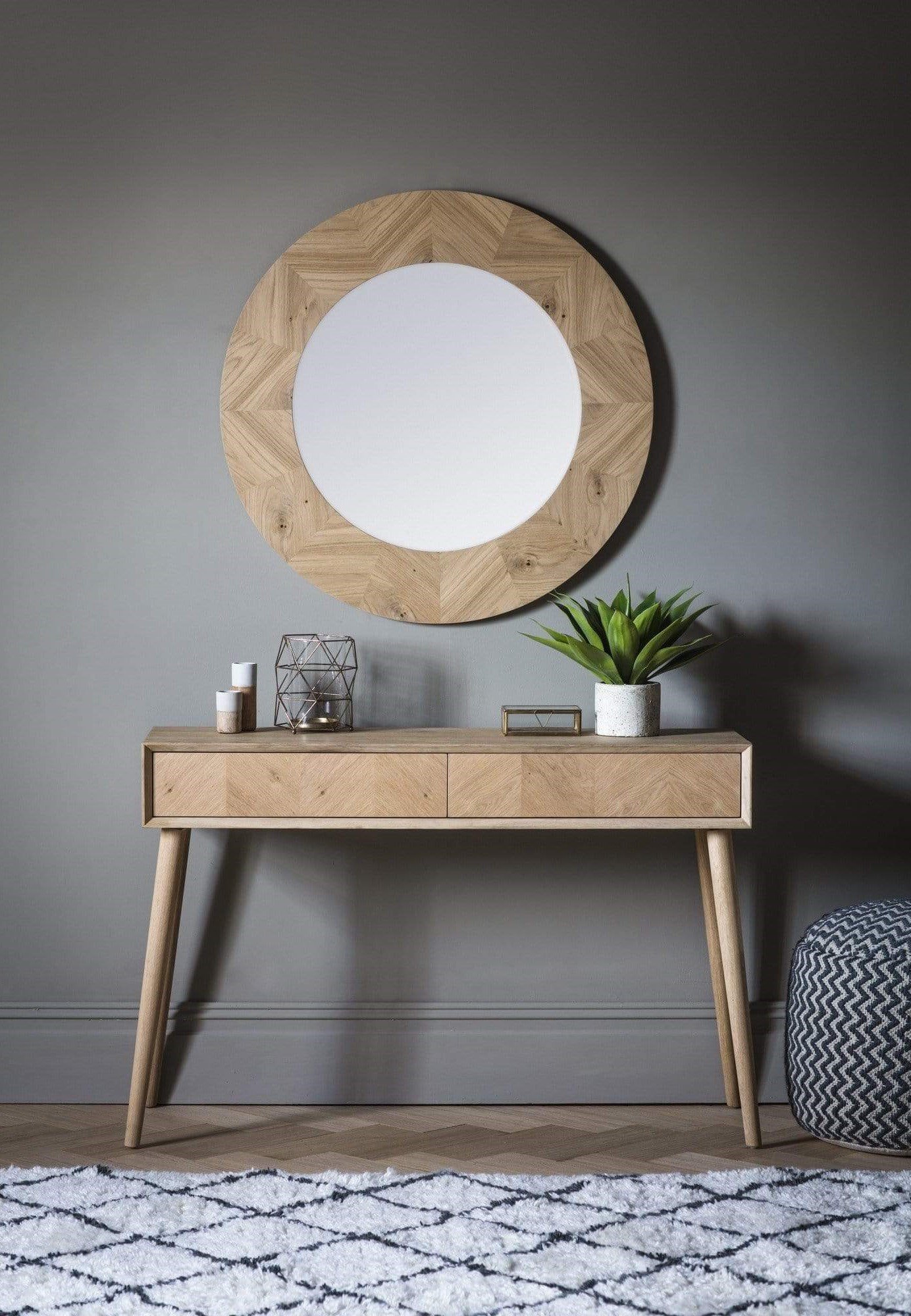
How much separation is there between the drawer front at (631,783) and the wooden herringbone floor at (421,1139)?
65 cm

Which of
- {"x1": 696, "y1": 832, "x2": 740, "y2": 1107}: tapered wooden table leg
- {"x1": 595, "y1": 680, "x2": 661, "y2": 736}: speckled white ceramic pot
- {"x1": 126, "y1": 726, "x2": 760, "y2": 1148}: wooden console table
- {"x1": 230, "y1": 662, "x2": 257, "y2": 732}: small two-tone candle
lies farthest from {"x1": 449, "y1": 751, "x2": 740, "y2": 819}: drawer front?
{"x1": 230, "y1": 662, "x2": 257, "y2": 732}: small two-tone candle

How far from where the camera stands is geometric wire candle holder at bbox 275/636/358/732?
8.25 ft

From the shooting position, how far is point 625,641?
2.34 meters

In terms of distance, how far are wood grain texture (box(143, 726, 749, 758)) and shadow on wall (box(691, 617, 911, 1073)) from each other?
320 mm

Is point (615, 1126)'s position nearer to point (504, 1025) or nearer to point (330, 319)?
point (504, 1025)

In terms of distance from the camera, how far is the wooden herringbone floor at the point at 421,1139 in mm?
2191

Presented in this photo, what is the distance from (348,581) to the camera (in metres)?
2.57

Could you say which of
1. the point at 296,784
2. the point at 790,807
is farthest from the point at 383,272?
the point at 790,807

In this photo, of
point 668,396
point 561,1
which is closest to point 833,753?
point 668,396

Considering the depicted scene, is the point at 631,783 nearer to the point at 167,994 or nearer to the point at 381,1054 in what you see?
the point at 381,1054

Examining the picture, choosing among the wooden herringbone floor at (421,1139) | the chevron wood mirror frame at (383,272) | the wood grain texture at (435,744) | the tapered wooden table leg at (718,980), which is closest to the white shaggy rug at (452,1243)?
the wooden herringbone floor at (421,1139)

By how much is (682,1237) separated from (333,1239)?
1.78ft

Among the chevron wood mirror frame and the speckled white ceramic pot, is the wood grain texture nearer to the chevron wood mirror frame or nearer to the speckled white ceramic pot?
the speckled white ceramic pot

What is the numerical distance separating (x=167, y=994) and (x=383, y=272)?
1554 millimetres
